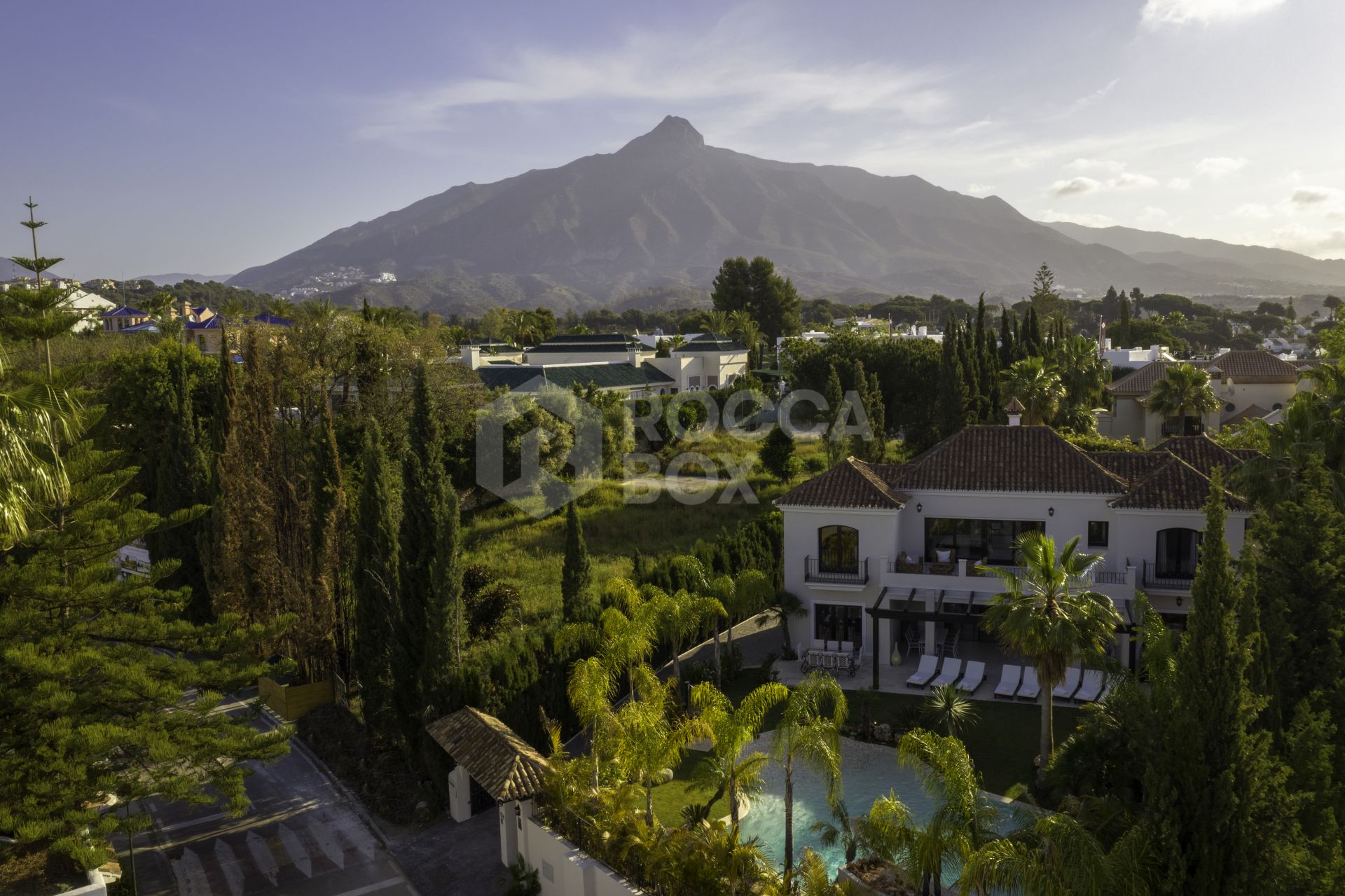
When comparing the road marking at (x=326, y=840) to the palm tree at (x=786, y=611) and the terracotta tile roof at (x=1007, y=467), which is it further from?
the terracotta tile roof at (x=1007, y=467)

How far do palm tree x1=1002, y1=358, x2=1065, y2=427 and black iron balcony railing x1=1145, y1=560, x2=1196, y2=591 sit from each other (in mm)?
13890

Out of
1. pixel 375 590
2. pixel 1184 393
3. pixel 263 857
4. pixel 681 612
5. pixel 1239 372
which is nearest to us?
pixel 263 857

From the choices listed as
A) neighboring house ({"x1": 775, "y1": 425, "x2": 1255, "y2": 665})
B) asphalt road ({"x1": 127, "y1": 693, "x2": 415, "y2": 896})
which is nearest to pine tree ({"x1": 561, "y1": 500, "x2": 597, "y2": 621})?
neighboring house ({"x1": 775, "y1": 425, "x2": 1255, "y2": 665})

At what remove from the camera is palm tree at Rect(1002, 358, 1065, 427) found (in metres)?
33.7

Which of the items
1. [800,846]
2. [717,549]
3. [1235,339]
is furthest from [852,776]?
[1235,339]

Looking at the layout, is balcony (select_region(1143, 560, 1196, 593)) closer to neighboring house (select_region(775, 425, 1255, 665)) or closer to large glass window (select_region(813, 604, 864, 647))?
neighboring house (select_region(775, 425, 1255, 665))

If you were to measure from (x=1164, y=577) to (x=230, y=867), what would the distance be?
19313 millimetres

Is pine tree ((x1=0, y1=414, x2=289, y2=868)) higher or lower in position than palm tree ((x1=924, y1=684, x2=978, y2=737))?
higher

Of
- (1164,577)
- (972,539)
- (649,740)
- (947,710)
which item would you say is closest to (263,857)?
(649,740)

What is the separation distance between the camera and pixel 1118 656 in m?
20.3

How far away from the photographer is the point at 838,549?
2214 cm

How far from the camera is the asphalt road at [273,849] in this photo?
13875 mm

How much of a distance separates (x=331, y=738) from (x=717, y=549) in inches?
420

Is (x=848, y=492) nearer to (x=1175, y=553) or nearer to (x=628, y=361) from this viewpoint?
(x=1175, y=553)
